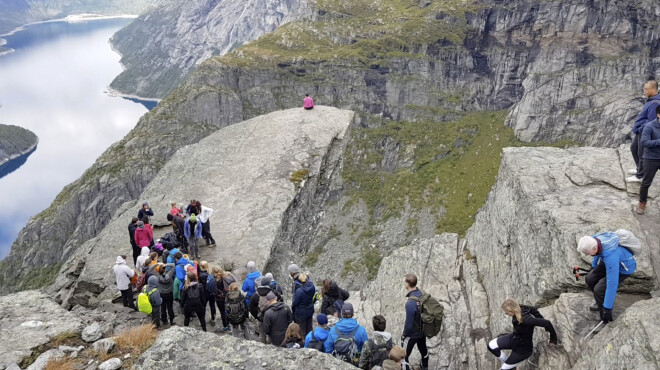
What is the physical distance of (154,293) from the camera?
14906 millimetres

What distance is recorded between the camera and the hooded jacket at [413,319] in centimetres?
1241

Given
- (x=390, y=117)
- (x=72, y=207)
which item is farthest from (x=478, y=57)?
(x=72, y=207)

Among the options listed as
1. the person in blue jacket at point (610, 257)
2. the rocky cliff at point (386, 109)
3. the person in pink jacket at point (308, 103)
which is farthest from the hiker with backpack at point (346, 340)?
the rocky cliff at point (386, 109)

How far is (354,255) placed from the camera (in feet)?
468

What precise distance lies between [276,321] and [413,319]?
13.2 ft

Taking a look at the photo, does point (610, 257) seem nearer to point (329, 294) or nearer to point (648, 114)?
point (648, 114)

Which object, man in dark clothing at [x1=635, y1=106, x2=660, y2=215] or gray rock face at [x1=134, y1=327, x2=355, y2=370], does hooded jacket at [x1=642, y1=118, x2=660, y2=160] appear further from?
gray rock face at [x1=134, y1=327, x2=355, y2=370]

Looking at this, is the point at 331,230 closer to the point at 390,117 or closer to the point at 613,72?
the point at 390,117

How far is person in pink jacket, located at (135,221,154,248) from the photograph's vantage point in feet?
64.3

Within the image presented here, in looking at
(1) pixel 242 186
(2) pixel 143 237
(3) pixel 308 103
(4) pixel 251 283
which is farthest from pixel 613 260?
(3) pixel 308 103

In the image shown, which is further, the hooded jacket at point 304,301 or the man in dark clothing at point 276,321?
the hooded jacket at point 304,301

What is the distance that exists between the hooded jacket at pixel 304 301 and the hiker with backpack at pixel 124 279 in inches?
263

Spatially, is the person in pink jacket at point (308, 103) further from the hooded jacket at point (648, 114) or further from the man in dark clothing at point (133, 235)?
the hooded jacket at point (648, 114)

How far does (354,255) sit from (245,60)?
98.9m
